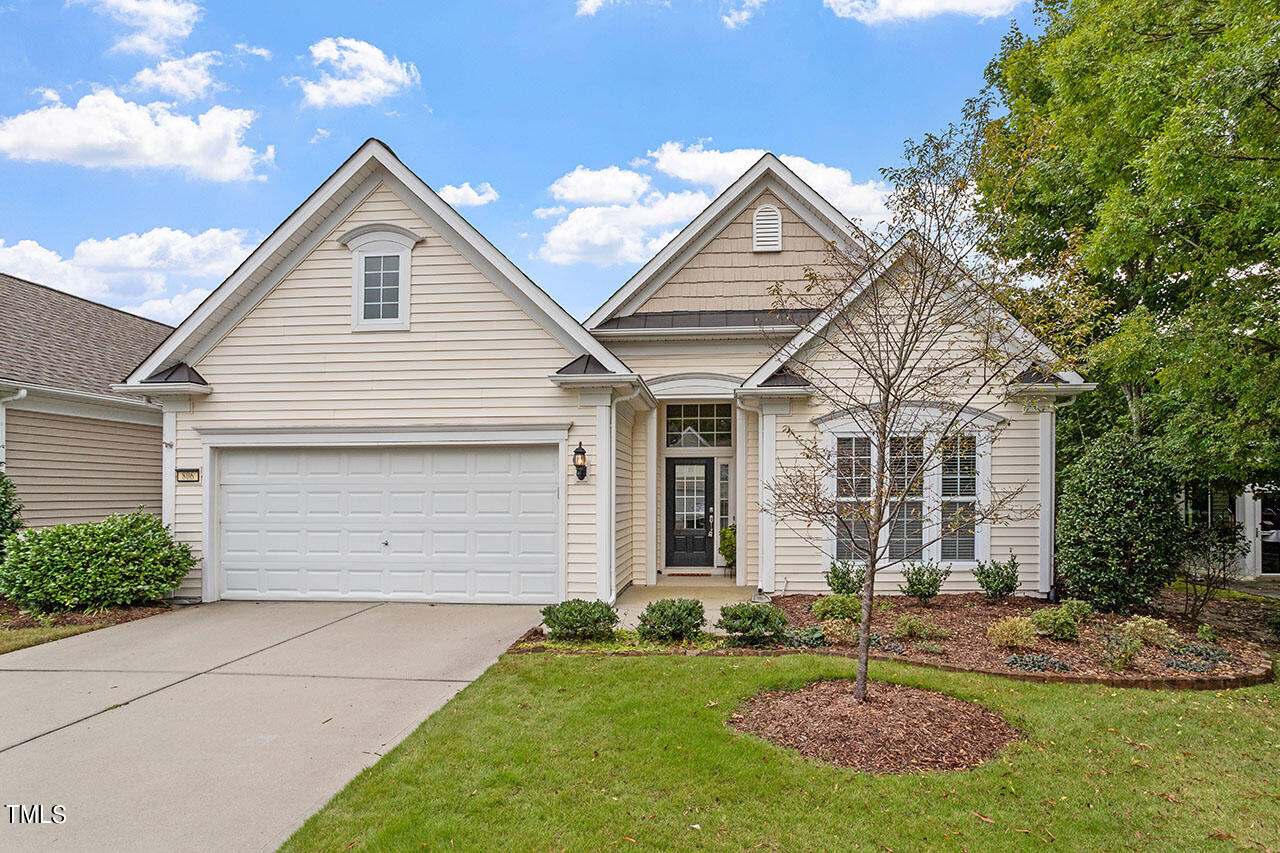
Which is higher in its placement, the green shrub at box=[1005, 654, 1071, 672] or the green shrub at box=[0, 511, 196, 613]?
the green shrub at box=[0, 511, 196, 613]

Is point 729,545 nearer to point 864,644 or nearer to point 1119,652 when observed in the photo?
point 1119,652

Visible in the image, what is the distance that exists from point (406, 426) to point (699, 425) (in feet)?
16.6

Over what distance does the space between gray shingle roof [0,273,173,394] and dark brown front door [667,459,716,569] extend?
396 inches

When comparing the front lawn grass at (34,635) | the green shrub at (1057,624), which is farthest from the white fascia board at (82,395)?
the green shrub at (1057,624)

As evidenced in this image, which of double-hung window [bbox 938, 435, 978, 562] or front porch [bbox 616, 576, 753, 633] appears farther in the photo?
double-hung window [bbox 938, 435, 978, 562]

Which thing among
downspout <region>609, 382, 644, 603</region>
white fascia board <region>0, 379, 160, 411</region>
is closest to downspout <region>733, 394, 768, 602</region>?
downspout <region>609, 382, 644, 603</region>

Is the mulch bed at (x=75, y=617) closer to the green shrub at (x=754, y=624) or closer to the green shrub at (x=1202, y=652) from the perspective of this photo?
the green shrub at (x=754, y=624)

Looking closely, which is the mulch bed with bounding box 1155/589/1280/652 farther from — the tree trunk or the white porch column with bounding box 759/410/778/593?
the tree trunk

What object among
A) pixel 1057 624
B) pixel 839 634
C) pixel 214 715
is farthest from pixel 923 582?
pixel 214 715

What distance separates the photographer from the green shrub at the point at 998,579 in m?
9.84

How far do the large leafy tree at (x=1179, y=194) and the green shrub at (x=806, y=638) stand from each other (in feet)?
12.8

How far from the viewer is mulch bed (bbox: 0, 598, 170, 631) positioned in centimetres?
895

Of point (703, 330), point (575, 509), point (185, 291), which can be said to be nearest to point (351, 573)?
point (575, 509)

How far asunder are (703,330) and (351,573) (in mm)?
6613
